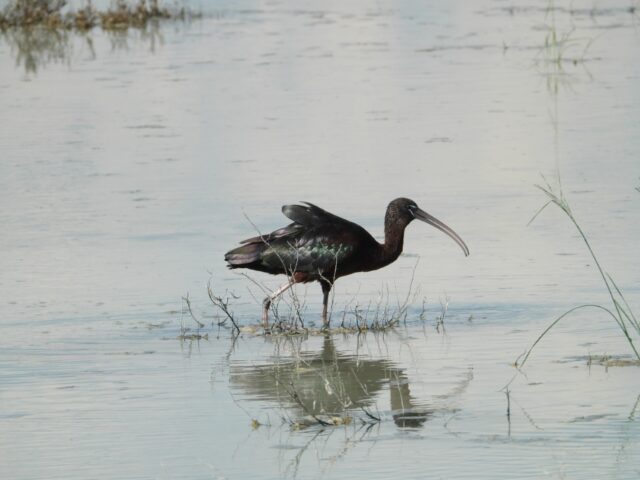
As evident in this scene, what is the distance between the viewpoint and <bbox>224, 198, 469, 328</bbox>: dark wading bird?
399 inches

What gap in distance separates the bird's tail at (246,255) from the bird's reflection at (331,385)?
1.19 metres

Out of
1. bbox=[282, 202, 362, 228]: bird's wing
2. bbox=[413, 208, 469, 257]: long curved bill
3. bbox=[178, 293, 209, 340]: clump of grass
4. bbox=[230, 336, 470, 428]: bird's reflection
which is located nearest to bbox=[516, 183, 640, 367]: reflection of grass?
bbox=[230, 336, 470, 428]: bird's reflection

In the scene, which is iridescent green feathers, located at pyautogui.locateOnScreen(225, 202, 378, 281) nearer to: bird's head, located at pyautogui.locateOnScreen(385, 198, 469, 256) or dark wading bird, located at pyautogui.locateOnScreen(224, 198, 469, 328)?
dark wading bird, located at pyautogui.locateOnScreen(224, 198, 469, 328)

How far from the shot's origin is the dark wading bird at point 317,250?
10133mm

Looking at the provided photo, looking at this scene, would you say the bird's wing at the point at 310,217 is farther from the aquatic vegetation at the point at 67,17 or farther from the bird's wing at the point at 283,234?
the aquatic vegetation at the point at 67,17

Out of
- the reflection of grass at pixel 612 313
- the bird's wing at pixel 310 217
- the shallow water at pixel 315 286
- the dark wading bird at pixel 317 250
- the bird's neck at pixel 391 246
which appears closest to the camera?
the shallow water at pixel 315 286

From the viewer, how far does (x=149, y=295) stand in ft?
34.7

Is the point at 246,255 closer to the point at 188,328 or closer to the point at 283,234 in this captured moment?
the point at 283,234

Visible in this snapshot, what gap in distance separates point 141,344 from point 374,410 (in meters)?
2.24

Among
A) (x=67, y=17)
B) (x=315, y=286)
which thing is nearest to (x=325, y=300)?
(x=315, y=286)

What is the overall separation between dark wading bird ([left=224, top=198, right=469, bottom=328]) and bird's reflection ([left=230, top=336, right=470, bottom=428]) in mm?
997

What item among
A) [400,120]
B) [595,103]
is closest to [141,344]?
[400,120]

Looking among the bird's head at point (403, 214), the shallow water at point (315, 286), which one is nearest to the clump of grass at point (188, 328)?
the shallow water at point (315, 286)

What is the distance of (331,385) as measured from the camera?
26.7 ft
